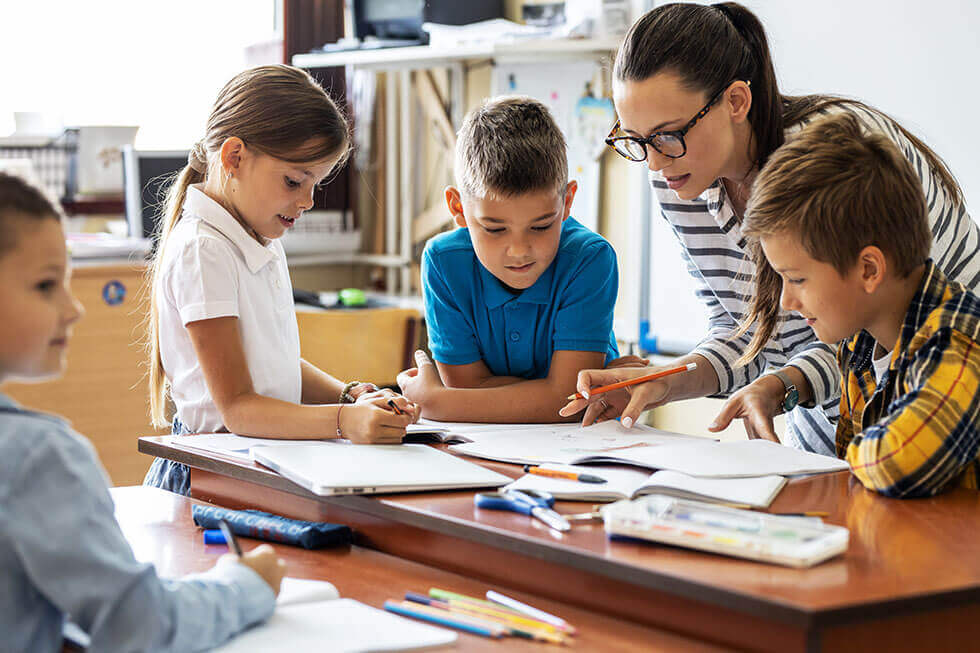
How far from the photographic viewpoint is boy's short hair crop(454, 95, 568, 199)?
1.58m

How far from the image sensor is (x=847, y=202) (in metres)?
1.25

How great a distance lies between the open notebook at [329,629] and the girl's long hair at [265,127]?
0.81 meters

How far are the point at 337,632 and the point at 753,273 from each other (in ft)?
3.21

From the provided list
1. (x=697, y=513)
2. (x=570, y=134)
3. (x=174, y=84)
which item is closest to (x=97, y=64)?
(x=174, y=84)

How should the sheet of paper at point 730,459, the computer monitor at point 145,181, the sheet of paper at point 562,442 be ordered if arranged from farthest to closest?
→ the computer monitor at point 145,181, the sheet of paper at point 562,442, the sheet of paper at point 730,459

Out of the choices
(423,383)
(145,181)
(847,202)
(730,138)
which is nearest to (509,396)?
(423,383)

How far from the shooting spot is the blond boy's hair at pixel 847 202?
1246mm

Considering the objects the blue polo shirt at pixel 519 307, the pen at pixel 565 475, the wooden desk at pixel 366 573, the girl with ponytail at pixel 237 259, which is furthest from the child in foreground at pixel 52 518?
the blue polo shirt at pixel 519 307

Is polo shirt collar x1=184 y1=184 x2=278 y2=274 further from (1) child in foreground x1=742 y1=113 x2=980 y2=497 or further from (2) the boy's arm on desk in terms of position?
(1) child in foreground x1=742 y1=113 x2=980 y2=497

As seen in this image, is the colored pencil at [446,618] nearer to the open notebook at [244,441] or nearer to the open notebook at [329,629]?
the open notebook at [329,629]

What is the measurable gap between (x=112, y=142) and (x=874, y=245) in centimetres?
315

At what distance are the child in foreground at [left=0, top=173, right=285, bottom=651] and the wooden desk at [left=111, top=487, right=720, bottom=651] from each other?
0.22 meters

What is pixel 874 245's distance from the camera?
1247 mm

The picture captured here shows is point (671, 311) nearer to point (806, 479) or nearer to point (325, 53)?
point (325, 53)
